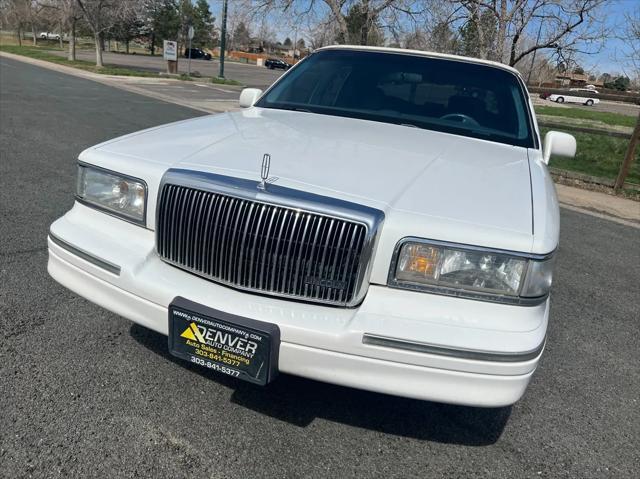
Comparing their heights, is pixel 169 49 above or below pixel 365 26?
below

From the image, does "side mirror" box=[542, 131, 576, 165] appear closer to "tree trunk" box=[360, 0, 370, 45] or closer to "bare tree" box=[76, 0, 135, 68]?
"tree trunk" box=[360, 0, 370, 45]

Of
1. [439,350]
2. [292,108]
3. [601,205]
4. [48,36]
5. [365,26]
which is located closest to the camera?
[439,350]

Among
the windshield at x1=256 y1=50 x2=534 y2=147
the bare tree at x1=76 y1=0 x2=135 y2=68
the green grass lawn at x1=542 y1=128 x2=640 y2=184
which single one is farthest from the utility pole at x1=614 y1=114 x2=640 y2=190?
the bare tree at x1=76 y1=0 x2=135 y2=68

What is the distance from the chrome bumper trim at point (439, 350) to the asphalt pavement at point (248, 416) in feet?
2.02

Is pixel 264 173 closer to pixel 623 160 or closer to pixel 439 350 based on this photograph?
pixel 439 350

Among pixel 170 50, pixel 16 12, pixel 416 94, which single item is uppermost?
pixel 16 12

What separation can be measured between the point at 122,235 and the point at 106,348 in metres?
0.79

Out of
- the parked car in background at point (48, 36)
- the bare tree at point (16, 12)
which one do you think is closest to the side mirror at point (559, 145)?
the bare tree at point (16, 12)

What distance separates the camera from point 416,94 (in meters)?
3.67

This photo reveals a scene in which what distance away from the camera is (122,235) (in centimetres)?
244

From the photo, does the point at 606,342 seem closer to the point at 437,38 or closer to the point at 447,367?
the point at 447,367

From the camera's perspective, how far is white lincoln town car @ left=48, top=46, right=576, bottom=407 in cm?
200

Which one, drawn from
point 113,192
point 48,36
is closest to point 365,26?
point 113,192

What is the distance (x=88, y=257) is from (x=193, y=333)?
670 millimetres
